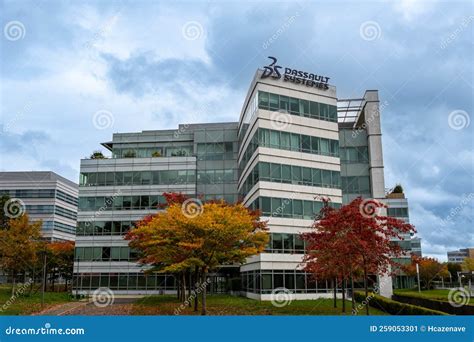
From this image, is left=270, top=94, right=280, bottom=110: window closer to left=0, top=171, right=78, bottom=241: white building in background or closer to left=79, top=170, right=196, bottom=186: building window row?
left=79, top=170, right=196, bottom=186: building window row

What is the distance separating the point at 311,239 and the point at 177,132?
35473 mm

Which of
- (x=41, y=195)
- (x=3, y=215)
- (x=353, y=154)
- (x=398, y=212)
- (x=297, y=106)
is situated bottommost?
(x=3, y=215)

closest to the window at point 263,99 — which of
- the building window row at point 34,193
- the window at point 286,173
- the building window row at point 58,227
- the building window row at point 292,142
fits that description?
the building window row at point 292,142

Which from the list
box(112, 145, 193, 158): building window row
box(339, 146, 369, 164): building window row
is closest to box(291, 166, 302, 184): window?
box(339, 146, 369, 164): building window row

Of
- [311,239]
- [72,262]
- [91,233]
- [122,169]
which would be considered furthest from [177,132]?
[311,239]

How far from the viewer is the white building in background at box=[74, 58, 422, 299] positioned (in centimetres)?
3916

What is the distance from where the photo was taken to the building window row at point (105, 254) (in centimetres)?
5066

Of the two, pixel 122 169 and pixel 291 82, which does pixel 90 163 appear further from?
pixel 291 82

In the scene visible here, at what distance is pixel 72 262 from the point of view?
2175 inches

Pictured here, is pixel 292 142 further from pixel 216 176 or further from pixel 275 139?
pixel 216 176

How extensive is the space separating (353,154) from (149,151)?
1006 inches

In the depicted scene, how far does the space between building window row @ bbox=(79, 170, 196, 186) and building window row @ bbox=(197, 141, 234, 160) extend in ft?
9.01

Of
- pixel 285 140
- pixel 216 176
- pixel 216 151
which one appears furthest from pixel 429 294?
pixel 216 151

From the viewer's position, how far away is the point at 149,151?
2259 inches
